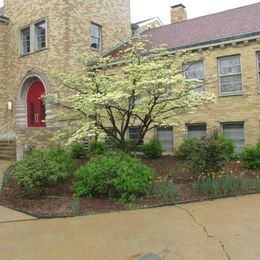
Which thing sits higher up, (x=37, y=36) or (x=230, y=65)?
(x=37, y=36)

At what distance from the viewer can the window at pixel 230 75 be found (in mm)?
15008

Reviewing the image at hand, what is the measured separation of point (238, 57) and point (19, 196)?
11.2m

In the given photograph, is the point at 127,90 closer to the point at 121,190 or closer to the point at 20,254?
the point at 121,190

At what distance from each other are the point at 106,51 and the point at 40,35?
13.6 ft

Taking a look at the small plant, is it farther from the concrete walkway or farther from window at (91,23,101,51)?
window at (91,23,101,51)

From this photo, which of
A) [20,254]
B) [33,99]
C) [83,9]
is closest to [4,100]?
[33,99]

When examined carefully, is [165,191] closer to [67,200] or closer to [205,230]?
[205,230]

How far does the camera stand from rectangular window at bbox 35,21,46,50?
19.6 metres

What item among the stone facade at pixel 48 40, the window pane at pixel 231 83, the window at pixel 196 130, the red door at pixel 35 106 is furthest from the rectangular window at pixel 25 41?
the window pane at pixel 231 83

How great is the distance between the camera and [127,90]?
10250mm

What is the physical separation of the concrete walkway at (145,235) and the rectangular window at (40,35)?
14.7 metres

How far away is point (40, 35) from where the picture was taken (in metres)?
19.8

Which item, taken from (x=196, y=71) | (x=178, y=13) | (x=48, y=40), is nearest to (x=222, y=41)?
(x=196, y=71)

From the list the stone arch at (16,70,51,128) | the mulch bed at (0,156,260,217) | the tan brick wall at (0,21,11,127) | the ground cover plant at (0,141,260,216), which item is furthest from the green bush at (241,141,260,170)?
the tan brick wall at (0,21,11,127)
